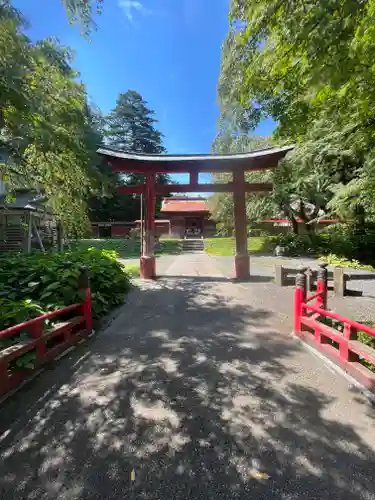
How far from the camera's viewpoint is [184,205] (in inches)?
1256

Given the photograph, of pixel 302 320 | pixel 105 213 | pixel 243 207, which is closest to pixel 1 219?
pixel 243 207

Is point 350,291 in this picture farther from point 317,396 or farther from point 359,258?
point 359,258

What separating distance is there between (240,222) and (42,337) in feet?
23.7

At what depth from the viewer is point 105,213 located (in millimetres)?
38875

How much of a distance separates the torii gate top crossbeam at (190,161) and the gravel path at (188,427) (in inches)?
250

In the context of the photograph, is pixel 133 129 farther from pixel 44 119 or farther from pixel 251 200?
pixel 44 119

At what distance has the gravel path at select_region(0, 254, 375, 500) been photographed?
1.97 metres

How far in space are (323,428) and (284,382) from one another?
0.81 m

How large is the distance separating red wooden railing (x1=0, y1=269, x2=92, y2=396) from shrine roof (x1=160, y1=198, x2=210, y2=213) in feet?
80.6

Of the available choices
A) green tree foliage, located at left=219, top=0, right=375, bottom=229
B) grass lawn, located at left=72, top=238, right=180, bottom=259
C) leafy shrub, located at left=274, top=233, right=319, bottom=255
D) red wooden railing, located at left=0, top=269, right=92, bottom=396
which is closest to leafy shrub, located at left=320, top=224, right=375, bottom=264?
leafy shrub, located at left=274, top=233, right=319, bottom=255

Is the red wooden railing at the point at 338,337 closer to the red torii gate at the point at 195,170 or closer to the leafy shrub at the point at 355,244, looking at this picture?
the red torii gate at the point at 195,170

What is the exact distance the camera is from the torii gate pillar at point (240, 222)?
9.51 meters

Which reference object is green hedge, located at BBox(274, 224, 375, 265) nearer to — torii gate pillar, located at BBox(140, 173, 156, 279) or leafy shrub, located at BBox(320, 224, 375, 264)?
leafy shrub, located at BBox(320, 224, 375, 264)

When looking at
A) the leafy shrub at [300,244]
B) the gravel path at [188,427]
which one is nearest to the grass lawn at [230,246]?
the leafy shrub at [300,244]
